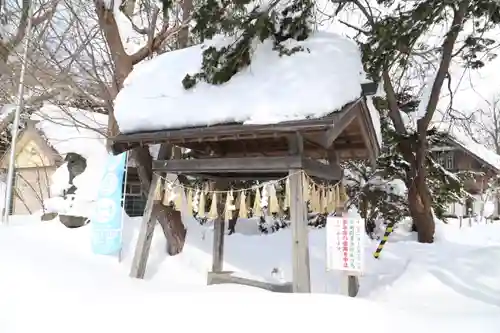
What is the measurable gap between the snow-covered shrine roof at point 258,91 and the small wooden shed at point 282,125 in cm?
2

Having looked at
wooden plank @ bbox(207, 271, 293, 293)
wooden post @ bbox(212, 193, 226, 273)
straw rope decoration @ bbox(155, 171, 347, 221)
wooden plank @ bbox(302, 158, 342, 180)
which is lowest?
wooden plank @ bbox(207, 271, 293, 293)

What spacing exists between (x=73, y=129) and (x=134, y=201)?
4.25 metres

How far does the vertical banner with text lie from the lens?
234 inches

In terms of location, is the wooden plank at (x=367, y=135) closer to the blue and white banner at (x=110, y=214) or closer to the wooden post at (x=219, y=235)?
the wooden post at (x=219, y=235)

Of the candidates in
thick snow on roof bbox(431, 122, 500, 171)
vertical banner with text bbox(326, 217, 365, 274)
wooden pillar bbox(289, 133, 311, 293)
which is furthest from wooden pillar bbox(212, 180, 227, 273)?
thick snow on roof bbox(431, 122, 500, 171)

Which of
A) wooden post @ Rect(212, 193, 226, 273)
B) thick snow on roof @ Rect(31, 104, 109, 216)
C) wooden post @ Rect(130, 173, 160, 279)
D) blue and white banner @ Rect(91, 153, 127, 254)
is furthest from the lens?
thick snow on roof @ Rect(31, 104, 109, 216)

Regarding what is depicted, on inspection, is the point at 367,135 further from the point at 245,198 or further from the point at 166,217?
the point at 166,217

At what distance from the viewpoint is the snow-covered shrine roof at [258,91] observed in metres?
5.79

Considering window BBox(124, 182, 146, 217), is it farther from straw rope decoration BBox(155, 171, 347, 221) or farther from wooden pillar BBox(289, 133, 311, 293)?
wooden pillar BBox(289, 133, 311, 293)

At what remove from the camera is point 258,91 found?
20.4 feet

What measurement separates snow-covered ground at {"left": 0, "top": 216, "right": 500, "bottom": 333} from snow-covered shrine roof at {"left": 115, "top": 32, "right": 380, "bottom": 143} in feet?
7.57

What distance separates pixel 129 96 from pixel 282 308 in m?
4.16

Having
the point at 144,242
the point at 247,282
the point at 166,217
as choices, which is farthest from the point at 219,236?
the point at 144,242

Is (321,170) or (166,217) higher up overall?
(321,170)
